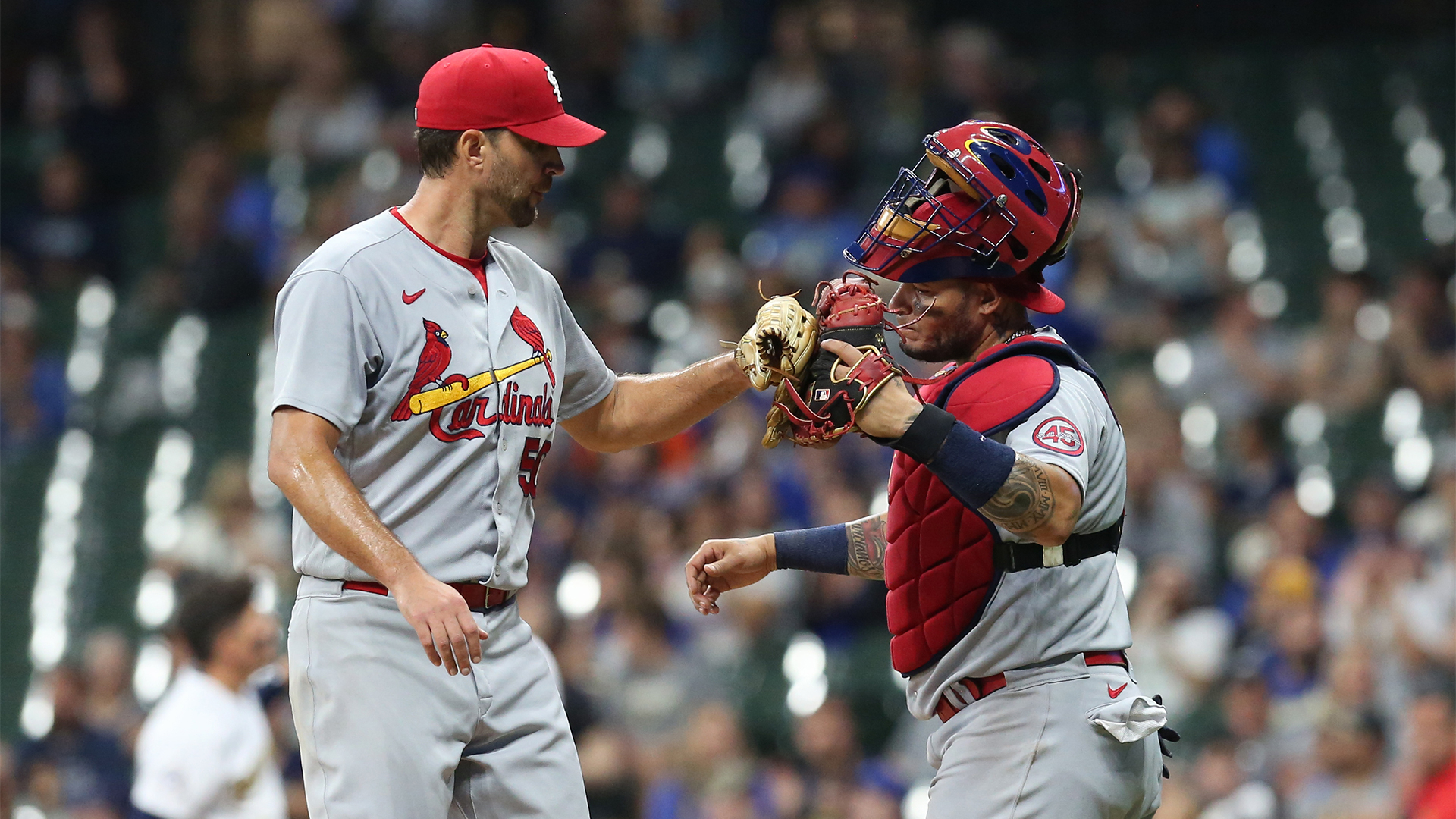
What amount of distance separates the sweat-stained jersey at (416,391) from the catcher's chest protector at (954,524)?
0.87 m

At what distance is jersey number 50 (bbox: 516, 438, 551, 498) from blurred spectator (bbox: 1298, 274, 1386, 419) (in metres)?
6.47

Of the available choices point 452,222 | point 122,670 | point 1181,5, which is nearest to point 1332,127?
point 1181,5

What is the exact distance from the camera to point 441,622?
3.25 metres

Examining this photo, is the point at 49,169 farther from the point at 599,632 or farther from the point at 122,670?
the point at 599,632

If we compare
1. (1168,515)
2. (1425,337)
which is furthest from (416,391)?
(1425,337)

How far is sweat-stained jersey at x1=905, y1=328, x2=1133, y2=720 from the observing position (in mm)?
3486

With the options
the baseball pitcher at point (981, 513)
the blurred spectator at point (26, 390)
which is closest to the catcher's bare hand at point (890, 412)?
the baseball pitcher at point (981, 513)

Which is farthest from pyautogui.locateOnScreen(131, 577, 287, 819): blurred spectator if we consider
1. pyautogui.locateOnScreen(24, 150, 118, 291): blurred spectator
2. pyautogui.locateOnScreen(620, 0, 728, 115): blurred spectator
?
pyautogui.locateOnScreen(620, 0, 728, 115): blurred spectator

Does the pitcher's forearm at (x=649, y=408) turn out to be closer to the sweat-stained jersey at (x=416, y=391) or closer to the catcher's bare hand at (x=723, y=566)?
the catcher's bare hand at (x=723, y=566)

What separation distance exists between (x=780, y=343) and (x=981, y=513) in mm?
588

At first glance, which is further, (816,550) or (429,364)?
(816,550)

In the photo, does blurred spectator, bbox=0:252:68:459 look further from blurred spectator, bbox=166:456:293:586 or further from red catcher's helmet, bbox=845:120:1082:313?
red catcher's helmet, bbox=845:120:1082:313

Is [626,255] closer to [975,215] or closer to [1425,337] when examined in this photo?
[1425,337]

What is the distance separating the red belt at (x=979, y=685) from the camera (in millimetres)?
3551
